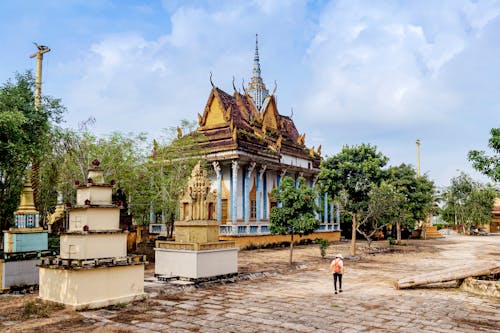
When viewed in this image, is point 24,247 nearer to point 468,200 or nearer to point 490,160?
point 490,160

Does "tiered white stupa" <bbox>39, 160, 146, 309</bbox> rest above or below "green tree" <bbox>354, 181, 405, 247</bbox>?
below

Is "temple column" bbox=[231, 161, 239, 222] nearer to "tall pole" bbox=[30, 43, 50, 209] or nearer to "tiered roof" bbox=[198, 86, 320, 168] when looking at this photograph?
"tiered roof" bbox=[198, 86, 320, 168]

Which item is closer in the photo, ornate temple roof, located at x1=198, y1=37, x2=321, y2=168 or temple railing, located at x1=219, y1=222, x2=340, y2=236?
temple railing, located at x1=219, y1=222, x2=340, y2=236

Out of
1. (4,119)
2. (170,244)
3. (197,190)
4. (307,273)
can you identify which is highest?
(4,119)

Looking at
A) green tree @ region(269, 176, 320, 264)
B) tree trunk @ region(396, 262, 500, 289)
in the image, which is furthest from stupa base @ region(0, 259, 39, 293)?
tree trunk @ region(396, 262, 500, 289)

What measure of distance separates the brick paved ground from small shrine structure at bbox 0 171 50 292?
53.0 inches

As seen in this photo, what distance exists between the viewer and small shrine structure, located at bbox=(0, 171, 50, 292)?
1230 centimetres

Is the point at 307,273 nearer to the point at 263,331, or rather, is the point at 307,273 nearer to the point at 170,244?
the point at 170,244

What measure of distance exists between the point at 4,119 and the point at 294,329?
317 inches

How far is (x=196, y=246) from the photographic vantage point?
1384cm

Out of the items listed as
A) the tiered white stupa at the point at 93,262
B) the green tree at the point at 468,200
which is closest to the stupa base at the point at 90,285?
the tiered white stupa at the point at 93,262

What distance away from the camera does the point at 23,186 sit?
13.7 metres

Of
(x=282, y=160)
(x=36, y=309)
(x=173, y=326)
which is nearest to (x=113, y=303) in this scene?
(x=36, y=309)

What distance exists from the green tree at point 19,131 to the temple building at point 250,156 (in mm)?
12449
